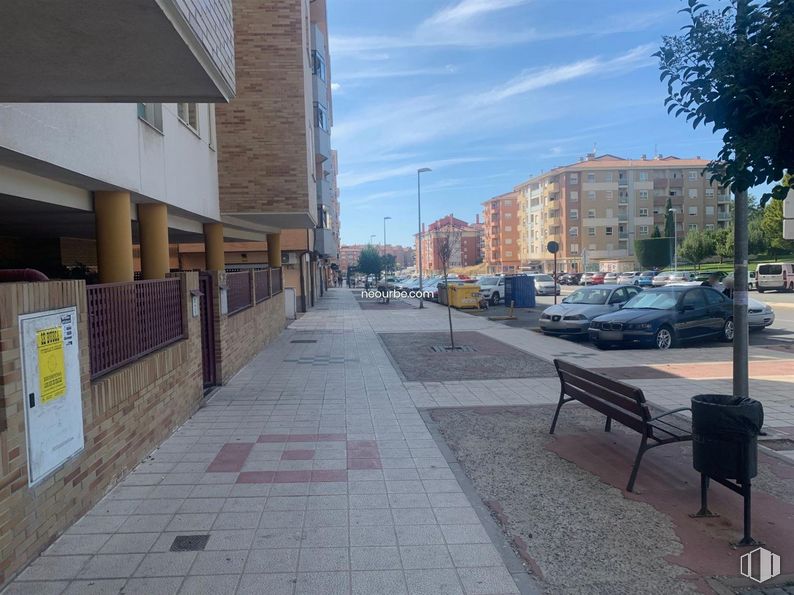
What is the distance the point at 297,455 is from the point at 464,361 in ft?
22.2

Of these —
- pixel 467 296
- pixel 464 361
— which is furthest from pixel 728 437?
pixel 467 296

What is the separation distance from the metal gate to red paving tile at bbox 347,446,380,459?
4.20 meters

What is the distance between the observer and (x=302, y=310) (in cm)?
2938

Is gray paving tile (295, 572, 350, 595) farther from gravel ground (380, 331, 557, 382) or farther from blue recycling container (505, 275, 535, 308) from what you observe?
blue recycling container (505, 275, 535, 308)

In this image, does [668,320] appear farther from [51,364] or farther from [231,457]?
[51,364]

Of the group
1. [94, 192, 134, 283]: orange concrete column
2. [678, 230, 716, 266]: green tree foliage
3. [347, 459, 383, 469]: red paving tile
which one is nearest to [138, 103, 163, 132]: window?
[94, 192, 134, 283]: orange concrete column

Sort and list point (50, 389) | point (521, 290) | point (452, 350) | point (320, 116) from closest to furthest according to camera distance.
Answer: point (50, 389) < point (452, 350) < point (320, 116) < point (521, 290)

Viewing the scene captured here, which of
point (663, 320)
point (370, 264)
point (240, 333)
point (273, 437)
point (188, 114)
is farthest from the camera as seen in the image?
point (370, 264)

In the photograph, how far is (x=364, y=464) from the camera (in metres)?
5.57

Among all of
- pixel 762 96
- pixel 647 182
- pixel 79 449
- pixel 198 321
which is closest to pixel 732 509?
pixel 762 96

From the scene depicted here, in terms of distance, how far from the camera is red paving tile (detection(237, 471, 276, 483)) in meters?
5.12

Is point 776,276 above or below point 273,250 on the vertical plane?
below

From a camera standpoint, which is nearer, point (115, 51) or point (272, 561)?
point (272, 561)

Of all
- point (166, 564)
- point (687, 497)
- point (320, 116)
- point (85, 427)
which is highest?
point (320, 116)
